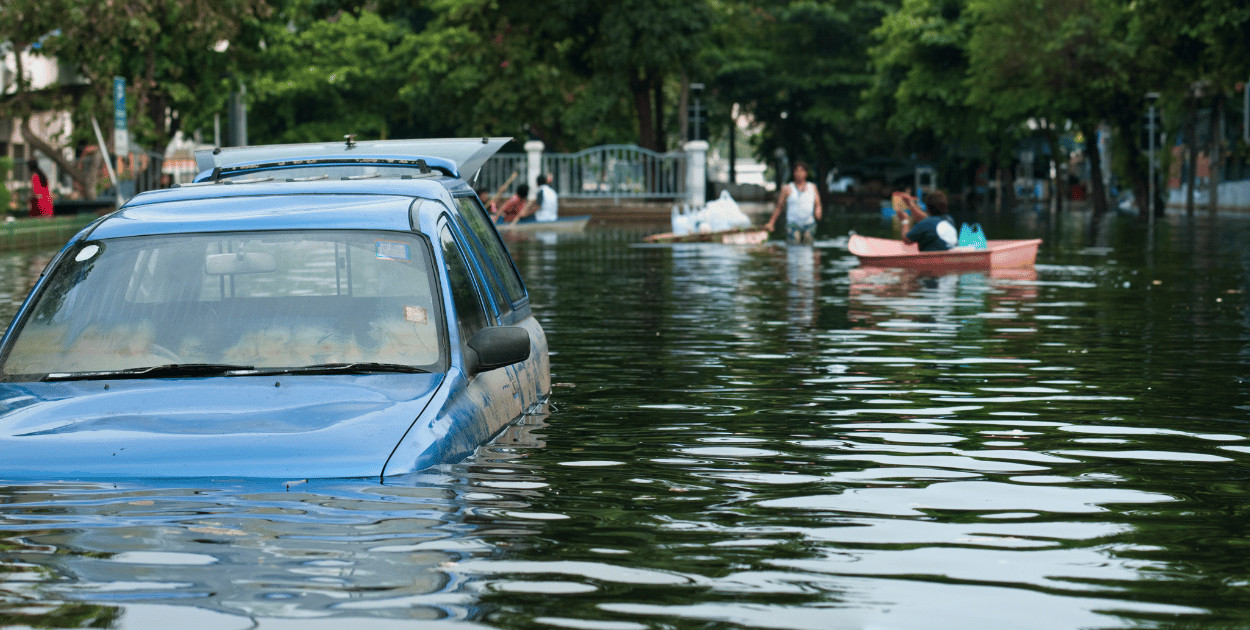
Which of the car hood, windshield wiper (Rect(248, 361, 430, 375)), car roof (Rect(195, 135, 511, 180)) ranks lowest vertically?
the car hood

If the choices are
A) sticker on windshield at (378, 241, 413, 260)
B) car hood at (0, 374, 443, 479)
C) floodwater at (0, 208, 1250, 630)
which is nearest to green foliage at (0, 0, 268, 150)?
floodwater at (0, 208, 1250, 630)

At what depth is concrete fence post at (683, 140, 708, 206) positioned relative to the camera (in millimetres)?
54719

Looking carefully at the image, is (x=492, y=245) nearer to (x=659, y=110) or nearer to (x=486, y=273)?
(x=486, y=273)

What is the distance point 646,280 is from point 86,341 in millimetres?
16456

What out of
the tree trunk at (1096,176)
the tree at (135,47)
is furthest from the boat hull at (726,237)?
the tree trunk at (1096,176)

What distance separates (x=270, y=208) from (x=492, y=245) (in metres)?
1.76

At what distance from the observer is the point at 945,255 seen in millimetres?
23312

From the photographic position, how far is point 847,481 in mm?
7246

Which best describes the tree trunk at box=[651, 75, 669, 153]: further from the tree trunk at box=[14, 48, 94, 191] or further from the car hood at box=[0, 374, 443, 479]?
the car hood at box=[0, 374, 443, 479]

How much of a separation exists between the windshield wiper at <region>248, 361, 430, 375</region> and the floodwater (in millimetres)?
410

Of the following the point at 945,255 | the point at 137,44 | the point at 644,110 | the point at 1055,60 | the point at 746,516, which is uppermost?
the point at 137,44

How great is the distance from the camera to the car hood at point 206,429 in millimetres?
5828

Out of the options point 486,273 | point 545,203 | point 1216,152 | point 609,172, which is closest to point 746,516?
point 486,273

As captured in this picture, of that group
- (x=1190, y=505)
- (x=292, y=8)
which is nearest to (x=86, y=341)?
(x=1190, y=505)
